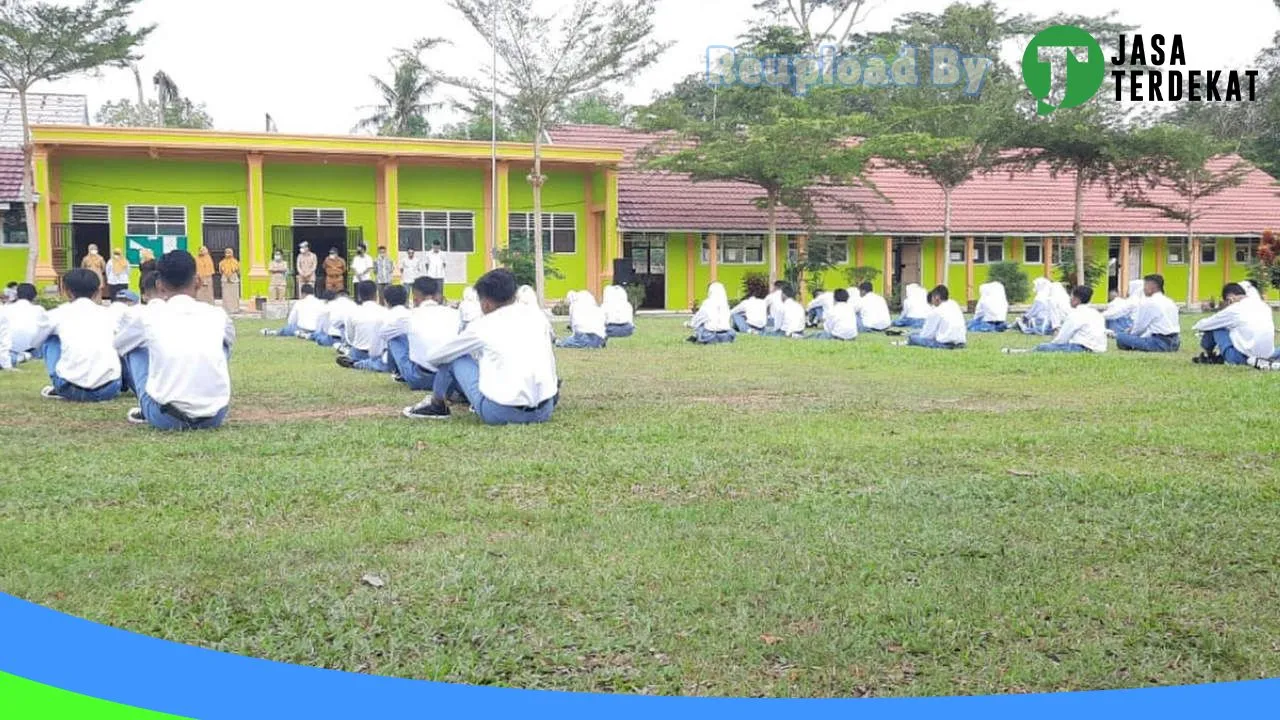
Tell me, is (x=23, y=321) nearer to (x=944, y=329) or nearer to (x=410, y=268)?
(x=944, y=329)

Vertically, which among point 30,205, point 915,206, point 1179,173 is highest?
point 1179,173

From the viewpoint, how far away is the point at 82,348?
7.94m

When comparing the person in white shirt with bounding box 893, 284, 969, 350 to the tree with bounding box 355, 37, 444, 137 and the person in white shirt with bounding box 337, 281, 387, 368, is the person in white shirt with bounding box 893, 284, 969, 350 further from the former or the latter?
the tree with bounding box 355, 37, 444, 137

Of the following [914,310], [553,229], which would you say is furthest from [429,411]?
[553,229]

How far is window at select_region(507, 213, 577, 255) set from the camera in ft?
83.6

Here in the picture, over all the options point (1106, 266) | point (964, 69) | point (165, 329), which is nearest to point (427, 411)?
point (165, 329)

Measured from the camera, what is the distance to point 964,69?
88.1 feet

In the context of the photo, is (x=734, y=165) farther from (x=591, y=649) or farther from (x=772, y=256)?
(x=591, y=649)

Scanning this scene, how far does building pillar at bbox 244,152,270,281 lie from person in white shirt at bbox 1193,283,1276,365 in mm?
16191

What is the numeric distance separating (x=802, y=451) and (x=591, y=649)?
3.00 meters

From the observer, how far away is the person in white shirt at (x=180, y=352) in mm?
6527

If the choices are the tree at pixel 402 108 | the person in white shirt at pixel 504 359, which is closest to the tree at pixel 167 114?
the tree at pixel 402 108

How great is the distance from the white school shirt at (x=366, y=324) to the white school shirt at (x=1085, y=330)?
7.01m

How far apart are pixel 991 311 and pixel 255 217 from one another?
12.8m
